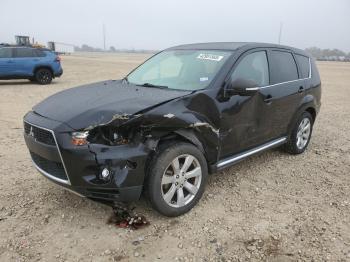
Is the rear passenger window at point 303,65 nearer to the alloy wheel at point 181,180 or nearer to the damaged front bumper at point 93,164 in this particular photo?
the alloy wheel at point 181,180

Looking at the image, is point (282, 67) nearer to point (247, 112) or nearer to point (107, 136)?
point (247, 112)

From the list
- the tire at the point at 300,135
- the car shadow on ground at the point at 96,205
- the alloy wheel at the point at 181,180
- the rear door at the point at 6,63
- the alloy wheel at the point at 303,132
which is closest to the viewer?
the alloy wheel at the point at 181,180

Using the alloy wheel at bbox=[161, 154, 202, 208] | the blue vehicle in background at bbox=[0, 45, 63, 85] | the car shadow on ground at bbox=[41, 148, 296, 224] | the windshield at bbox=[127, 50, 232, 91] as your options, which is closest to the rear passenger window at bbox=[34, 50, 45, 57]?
the blue vehicle in background at bbox=[0, 45, 63, 85]

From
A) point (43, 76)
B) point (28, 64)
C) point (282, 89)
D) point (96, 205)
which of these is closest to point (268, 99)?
point (282, 89)

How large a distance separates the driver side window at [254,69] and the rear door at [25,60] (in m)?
12.3

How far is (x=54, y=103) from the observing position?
3.84 metres

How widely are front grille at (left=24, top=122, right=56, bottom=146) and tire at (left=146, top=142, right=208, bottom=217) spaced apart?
95 cm

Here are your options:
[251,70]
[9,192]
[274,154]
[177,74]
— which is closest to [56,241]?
[9,192]

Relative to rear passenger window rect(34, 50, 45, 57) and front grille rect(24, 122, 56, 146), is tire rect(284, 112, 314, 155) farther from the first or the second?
rear passenger window rect(34, 50, 45, 57)

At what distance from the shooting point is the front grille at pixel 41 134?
3.34 m

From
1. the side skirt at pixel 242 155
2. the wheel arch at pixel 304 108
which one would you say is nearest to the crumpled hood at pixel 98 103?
the side skirt at pixel 242 155

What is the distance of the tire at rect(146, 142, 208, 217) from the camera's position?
Result: 3439mm

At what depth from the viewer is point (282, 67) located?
16.9ft

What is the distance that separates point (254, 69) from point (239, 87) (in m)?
0.76
